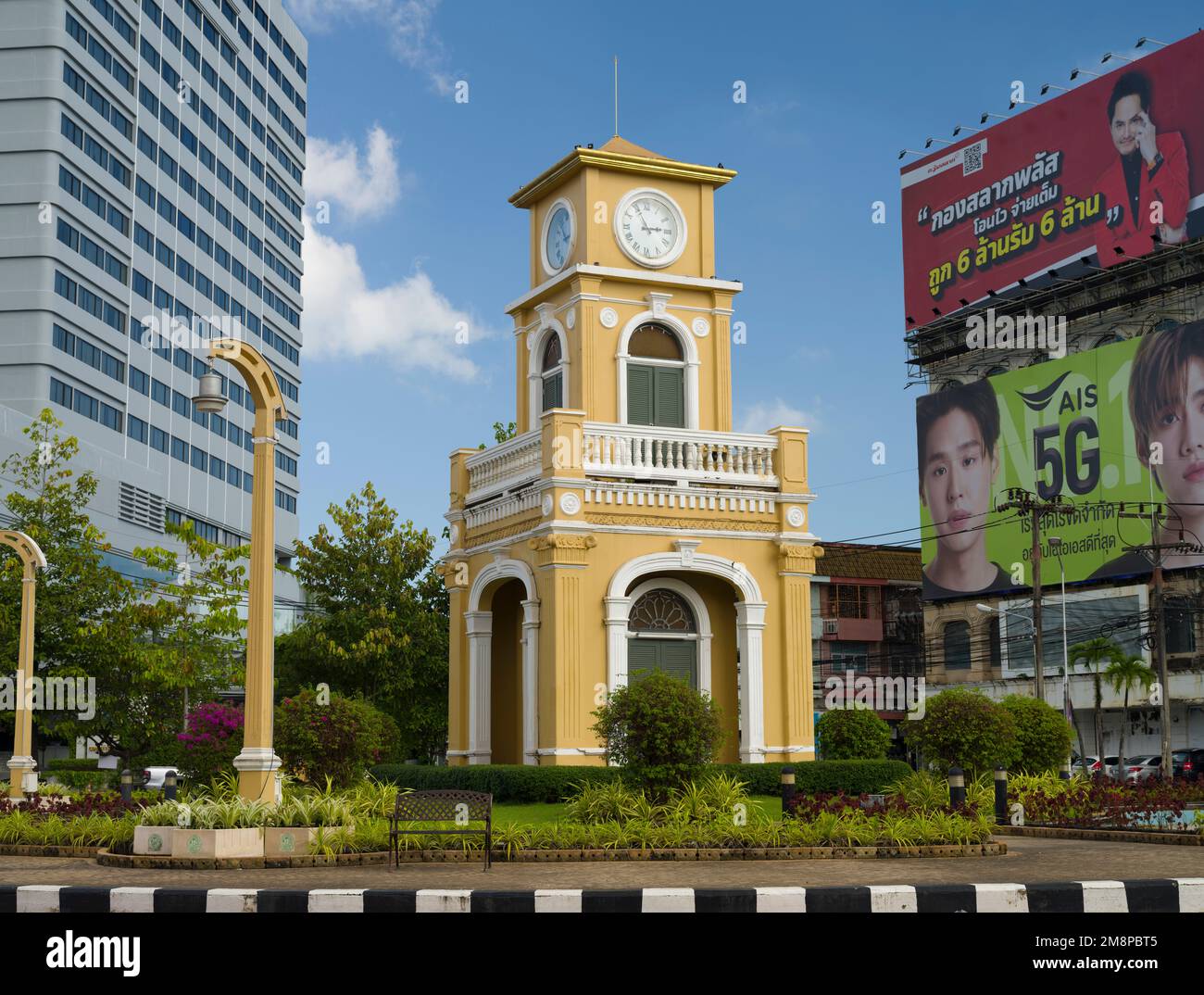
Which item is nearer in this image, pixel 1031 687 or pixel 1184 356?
pixel 1184 356

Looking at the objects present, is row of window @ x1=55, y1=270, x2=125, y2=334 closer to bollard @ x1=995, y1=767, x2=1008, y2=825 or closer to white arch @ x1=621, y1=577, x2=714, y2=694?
white arch @ x1=621, y1=577, x2=714, y2=694

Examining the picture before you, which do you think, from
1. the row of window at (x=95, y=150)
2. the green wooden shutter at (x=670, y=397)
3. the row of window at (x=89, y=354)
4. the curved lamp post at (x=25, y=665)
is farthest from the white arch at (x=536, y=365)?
the row of window at (x=95, y=150)

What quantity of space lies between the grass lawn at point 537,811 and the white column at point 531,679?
2352 millimetres

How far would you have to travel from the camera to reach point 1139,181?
66562mm

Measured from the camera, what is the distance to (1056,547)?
228 feet

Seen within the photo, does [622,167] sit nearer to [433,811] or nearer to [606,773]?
[606,773]

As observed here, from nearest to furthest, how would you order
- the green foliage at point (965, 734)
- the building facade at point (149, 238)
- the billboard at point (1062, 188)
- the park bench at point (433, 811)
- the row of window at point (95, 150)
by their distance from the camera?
the park bench at point (433, 811), the green foliage at point (965, 734), the billboard at point (1062, 188), the building facade at point (149, 238), the row of window at point (95, 150)

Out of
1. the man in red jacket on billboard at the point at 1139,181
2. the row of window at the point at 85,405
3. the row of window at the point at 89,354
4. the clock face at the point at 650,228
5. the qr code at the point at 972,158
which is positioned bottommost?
the clock face at the point at 650,228

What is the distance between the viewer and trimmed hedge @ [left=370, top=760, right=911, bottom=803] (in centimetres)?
2534

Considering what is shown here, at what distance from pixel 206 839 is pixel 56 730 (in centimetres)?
2176

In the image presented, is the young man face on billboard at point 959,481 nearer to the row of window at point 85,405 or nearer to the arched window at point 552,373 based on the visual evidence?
the row of window at point 85,405

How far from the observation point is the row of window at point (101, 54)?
7500cm
